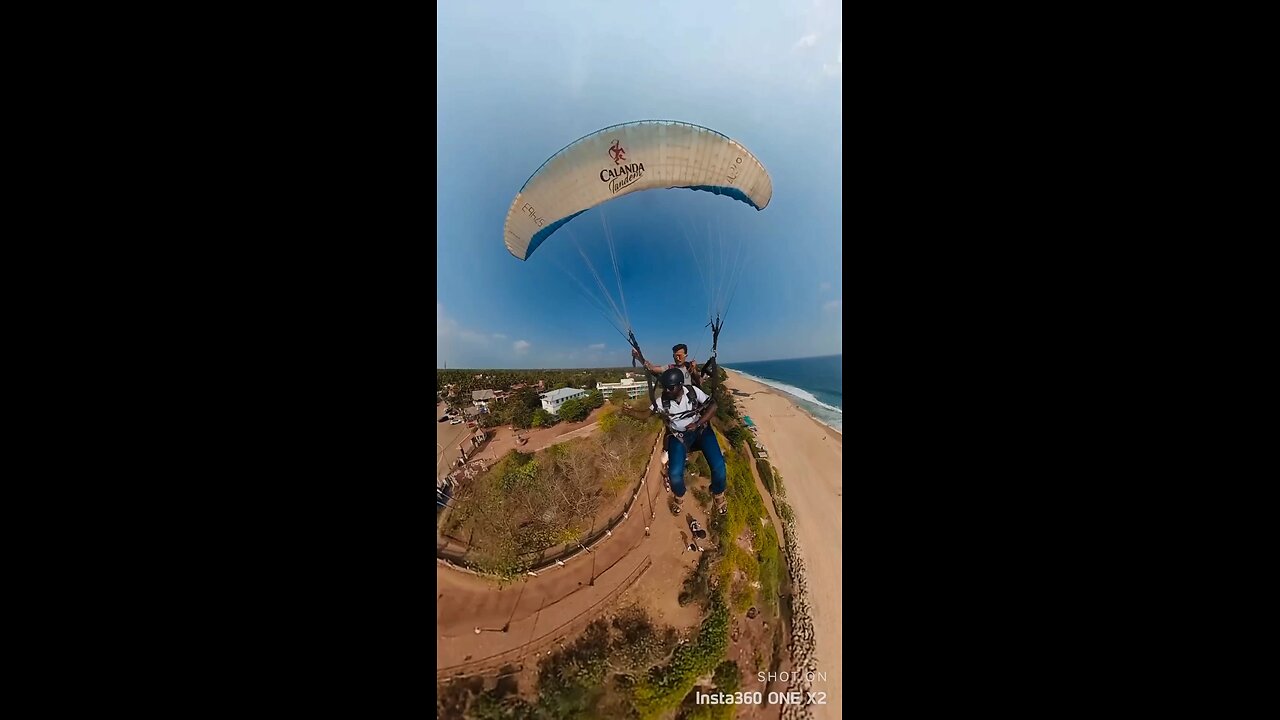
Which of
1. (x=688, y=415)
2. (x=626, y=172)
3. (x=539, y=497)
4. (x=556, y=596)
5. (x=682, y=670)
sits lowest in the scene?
(x=682, y=670)

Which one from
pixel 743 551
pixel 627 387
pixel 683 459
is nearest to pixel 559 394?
pixel 627 387

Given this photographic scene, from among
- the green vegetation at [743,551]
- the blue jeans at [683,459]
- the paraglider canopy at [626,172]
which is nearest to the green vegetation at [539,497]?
the blue jeans at [683,459]

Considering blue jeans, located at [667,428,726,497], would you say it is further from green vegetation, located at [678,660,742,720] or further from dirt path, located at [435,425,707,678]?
green vegetation, located at [678,660,742,720]

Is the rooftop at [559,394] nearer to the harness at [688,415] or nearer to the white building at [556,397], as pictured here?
the white building at [556,397]

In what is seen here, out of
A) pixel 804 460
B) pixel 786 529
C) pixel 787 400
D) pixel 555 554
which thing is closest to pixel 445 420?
pixel 555 554

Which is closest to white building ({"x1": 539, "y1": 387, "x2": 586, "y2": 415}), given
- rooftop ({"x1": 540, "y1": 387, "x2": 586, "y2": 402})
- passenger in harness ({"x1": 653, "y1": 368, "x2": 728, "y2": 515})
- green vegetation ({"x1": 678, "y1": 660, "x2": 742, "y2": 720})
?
rooftop ({"x1": 540, "y1": 387, "x2": 586, "y2": 402})

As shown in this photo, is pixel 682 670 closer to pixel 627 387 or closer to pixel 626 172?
pixel 626 172

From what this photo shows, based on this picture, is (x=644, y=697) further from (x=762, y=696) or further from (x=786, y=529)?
(x=786, y=529)
